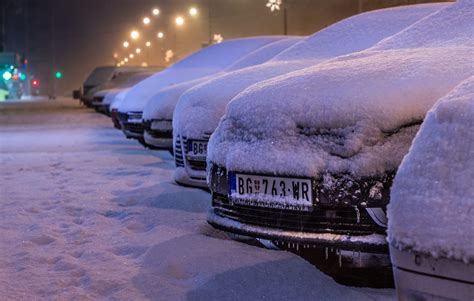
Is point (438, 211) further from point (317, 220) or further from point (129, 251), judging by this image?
point (129, 251)

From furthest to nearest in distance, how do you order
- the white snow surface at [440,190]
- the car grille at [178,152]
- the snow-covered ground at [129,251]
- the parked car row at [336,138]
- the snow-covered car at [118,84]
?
the snow-covered car at [118,84] → the car grille at [178,152] → the snow-covered ground at [129,251] → the parked car row at [336,138] → the white snow surface at [440,190]

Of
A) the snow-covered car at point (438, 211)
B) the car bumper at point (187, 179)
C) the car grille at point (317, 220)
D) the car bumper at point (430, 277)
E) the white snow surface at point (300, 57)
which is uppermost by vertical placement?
the white snow surface at point (300, 57)

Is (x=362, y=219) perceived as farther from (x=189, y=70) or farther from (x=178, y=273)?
(x=189, y=70)

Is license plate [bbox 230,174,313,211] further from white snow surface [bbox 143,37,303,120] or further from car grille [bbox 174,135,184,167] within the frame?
white snow surface [bbox 143,37,303,120]

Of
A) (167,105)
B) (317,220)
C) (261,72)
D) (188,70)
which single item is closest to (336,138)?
(317,220)

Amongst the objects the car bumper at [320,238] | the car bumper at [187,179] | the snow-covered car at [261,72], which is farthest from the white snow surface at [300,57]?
the car bumper at [320,238]

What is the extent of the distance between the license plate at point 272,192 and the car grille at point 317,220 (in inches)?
1.9

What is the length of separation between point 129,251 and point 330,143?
1841mm

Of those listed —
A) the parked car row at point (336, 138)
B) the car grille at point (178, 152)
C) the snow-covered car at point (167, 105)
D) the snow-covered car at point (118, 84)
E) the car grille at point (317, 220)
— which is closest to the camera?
the parked car row at point (336, 138)

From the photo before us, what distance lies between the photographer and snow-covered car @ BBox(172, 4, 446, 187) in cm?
653

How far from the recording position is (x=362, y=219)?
392cm

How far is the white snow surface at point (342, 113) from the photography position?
12.5 feet

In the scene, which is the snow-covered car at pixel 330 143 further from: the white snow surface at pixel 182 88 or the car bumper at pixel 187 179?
the white snow surface at pixel 182 88

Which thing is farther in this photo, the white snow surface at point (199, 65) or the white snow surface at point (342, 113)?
the white snow surface at point (199, 65)
